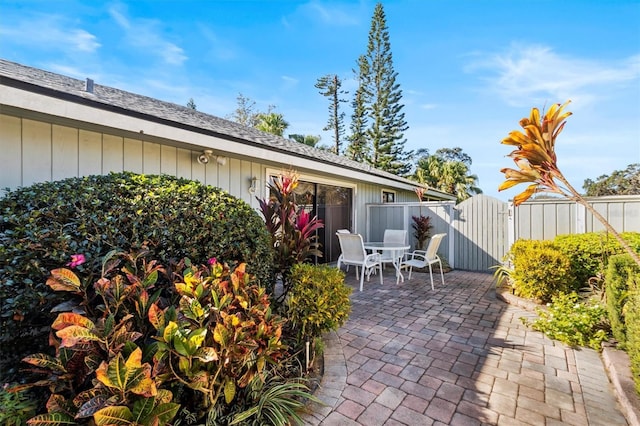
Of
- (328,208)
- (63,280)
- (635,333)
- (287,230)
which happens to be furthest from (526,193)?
(328,208)

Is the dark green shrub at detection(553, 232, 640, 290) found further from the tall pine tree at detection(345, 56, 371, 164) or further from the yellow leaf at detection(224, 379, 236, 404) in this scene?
the tall pine tree at detection(345, 56, 371, 164)

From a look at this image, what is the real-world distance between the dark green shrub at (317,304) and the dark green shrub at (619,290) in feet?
9.04

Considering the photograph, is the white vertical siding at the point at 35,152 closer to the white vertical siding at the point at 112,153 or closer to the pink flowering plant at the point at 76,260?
the white vertical siding at the point at 112,153

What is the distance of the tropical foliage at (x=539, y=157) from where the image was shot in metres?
1.91

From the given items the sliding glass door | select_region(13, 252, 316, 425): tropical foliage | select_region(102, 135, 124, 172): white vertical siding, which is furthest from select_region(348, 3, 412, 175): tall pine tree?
→ select_region(13, 252, 316, 425): tropical foliage

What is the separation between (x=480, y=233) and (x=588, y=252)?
9.94 ft

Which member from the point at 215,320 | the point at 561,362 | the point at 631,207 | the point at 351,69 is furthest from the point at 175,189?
the point at 351,69

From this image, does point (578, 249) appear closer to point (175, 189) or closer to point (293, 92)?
point (175, 189)

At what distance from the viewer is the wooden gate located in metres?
7.43

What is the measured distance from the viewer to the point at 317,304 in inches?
105

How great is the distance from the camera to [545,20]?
482cm

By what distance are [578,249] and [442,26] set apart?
5.48m

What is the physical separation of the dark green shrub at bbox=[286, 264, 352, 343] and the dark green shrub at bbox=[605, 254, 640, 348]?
2756mm

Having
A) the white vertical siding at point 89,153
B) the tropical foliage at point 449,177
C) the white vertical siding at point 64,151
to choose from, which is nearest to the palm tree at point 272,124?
the tropical foliage at point 449,177
